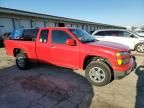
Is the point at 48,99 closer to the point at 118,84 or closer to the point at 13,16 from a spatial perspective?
the point at 118,84

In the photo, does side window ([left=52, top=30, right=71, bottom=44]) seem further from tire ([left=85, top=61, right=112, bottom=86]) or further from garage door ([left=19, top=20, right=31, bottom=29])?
garage door ([left=19, top=20, right=31, bottom=29])

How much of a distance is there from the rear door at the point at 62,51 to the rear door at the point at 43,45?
0.24 m

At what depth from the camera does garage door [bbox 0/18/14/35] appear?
20.5m

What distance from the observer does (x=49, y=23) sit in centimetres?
3058

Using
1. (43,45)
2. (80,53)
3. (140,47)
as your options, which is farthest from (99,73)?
(140,47)

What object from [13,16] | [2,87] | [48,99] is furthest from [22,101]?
[13,16]

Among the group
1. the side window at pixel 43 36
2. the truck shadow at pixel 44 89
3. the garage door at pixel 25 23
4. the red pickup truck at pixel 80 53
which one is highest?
the garage door at pixel 25 23

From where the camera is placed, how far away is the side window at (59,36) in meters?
6.23

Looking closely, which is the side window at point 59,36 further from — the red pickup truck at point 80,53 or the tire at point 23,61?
the tire at point 23,61

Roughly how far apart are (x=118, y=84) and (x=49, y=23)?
26.2m

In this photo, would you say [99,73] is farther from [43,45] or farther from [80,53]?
[43,45]

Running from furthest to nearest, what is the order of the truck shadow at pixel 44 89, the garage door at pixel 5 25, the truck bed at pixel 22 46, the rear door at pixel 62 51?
the garage door at pixel 5 25 → the truck bed at pixel 22 46 → the rear door at pixel 62 51 → the truck shadow at pixel 44 89

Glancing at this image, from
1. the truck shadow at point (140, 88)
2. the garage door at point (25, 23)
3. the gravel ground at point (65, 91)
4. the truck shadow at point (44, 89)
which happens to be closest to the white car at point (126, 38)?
the truck shadow at point (140, 88)

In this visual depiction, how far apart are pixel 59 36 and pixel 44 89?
6.75 ft
